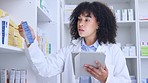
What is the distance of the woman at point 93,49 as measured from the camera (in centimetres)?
133

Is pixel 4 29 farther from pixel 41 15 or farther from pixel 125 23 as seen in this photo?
pixel 125 23

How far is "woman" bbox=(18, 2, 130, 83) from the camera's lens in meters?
1.33

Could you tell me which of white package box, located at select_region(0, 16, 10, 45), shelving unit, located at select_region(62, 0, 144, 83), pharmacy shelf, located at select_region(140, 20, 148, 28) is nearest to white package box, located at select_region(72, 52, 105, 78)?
white package box, located at select_region(0, 16, 10, 45)

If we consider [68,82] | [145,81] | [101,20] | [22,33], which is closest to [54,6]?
[101,20]

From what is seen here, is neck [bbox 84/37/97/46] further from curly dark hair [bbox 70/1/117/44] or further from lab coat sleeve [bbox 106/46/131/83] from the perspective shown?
lab coat sleeve [bbox 106/46/131/83]

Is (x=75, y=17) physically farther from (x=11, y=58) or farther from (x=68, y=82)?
(x=11, y=58)

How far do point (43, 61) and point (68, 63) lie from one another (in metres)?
0.23

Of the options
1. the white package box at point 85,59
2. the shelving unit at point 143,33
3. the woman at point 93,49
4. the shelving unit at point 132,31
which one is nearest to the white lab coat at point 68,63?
the woman at point 93,49

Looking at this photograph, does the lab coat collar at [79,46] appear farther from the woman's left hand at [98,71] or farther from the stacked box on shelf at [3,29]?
Result: the stacked box on shelf at [3,29]

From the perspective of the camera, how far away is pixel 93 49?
5.02 feet

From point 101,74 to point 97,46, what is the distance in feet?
0.98

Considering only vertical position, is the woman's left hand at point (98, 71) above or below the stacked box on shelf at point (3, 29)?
below

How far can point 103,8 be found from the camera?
1.62 meters

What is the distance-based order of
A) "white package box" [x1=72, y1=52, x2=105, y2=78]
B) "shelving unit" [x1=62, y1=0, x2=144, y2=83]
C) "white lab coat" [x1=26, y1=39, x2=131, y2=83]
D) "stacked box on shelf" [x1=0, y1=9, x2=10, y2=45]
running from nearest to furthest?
"stacked box on shelf" [x1=0, y1=9, x2=10, y2=45] → "white package box" [x1=72, y1=52, x2=105, y2=78] → "white lab coat" [x1=26, y1=39, x2=131, y2=83] → "shelving unit" [x1=62, y1=0, x2=144, y2=83]
